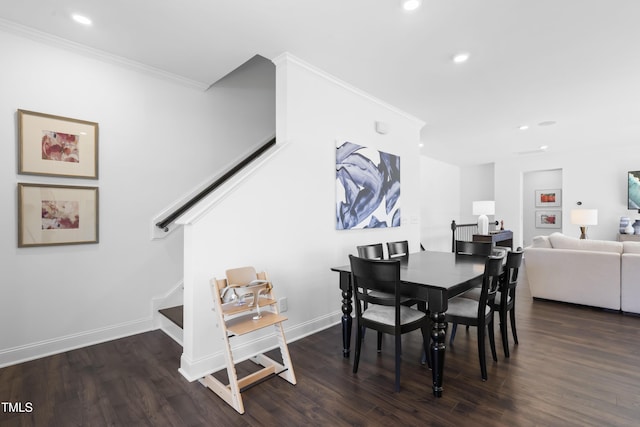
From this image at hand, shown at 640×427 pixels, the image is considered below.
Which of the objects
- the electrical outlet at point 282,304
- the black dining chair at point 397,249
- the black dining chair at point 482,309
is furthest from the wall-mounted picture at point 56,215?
the black dining chair at point 482,309

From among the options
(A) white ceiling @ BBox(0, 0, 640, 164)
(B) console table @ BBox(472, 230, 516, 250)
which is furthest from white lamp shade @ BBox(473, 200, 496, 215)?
(A) white ceiling @ BBox(0, 0, 640, 164)

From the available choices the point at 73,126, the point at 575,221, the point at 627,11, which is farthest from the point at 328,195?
the point at 575,221

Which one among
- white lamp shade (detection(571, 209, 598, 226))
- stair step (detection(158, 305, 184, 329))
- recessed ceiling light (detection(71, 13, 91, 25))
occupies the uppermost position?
recessed ceiling light (detection(71, 13, 91, 25))

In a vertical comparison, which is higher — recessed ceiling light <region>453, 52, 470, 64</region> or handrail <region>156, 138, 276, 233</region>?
recessed ceiling light <region>453, 52, 470, 64</region>

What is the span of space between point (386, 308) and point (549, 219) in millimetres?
8348

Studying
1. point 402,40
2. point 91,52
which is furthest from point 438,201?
point 91,52

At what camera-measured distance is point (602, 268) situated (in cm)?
377

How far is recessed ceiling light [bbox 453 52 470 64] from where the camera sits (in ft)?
9.73

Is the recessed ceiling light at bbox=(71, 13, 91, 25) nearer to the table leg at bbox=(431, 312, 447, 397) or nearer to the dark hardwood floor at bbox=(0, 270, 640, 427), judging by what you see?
the dark hardwood floor at bbox=(0, 270, 640, 427)

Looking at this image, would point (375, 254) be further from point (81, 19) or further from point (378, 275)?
point (81, 19)

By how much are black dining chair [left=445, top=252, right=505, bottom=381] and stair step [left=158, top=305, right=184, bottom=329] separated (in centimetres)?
229

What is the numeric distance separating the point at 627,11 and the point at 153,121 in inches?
166

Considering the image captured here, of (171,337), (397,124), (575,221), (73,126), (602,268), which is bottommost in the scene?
(171,337)

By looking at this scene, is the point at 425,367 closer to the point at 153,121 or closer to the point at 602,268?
the point at 602,268
